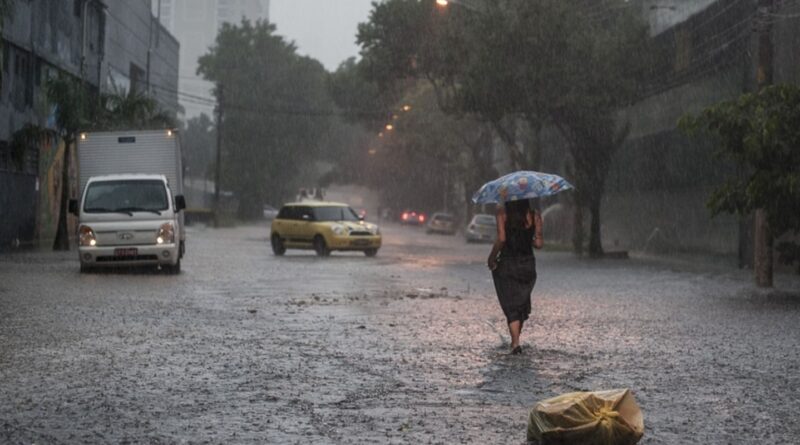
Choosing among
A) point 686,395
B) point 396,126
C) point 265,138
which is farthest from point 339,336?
point 265,138

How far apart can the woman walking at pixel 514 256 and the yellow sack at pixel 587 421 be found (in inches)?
200

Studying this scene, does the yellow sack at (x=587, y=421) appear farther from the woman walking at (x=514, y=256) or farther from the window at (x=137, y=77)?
the window at (x=137, y=77)

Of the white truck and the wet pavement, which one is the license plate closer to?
the white truck

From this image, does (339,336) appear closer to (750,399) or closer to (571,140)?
(750,399)

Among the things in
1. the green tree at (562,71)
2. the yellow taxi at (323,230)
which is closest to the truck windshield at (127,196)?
the yellow taxi at (323,230)

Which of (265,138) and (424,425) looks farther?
(265,138)

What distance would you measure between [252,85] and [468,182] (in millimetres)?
40116

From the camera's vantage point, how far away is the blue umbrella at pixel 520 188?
1277 centimetres

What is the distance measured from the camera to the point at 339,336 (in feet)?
45.1

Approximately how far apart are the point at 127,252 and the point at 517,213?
13191mm

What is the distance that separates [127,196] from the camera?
25219 millimetres

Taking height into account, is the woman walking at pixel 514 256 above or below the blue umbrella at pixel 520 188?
below

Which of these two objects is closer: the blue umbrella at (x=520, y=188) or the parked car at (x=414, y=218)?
the blue umbrella at (x=520, y=188)

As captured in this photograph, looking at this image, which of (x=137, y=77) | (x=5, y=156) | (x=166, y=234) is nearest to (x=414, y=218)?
(x=137, y=77)
